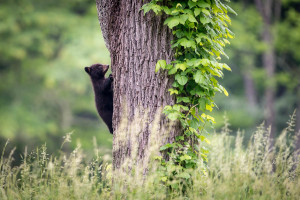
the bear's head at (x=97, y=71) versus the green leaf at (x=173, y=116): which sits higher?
the bear's head at (x=97, y=71)

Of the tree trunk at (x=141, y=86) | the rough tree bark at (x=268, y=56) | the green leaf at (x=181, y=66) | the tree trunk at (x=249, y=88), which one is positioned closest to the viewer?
the green leaf at (x=181, y=66)

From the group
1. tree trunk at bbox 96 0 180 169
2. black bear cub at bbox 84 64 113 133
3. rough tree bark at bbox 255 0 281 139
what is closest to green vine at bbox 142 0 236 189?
tree trunk at bbox 96 0 180 169

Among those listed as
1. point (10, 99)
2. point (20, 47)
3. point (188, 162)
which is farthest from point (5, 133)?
point (188, 162)

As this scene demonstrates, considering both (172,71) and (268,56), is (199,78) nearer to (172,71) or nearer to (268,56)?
(172,71)

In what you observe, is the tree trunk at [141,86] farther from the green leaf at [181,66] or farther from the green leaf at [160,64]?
the green leaf at [181,66]

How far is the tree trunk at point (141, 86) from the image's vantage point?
433 cm

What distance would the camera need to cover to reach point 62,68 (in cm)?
1500

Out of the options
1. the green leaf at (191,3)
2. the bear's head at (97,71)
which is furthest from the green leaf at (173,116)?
the bear's head at (97,71)

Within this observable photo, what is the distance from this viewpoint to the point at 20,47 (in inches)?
598

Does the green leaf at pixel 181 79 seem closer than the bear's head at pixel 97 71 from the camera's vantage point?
Yes

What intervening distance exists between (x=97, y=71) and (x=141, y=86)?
298 cm

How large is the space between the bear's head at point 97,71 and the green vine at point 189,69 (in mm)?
3014

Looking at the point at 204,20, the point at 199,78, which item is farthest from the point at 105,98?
the point at 204,20

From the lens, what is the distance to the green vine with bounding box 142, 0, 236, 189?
4148mm
